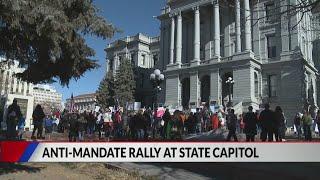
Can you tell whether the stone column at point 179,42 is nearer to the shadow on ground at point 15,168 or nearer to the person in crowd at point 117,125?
the person in crowd at point 117,125

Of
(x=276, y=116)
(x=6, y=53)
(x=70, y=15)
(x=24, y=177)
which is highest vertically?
(x=70, y=15)

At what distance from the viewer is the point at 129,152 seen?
880 cm

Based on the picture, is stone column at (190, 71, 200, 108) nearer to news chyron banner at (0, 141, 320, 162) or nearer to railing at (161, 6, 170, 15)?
railing at (161, 6, 170, 15)

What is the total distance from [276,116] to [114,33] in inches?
323

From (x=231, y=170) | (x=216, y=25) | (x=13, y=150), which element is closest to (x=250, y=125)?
(x=231, y=170)

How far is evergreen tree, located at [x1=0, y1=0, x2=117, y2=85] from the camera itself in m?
8.41

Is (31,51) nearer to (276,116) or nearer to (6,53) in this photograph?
(6,53)

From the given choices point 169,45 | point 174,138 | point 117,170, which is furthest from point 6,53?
point 169,45

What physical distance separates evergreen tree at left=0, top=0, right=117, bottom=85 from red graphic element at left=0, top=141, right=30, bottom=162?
210 centimetres

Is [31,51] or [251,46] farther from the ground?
[251,46]

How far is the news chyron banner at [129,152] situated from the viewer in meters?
8.73

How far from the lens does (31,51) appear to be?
1062cm

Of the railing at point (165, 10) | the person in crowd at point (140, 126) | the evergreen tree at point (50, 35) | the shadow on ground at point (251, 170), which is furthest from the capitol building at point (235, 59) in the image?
the evergreen tree at point (50, 35)

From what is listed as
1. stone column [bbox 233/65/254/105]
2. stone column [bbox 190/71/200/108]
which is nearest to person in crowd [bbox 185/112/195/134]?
stone column [bbox 233/65/254/105]
